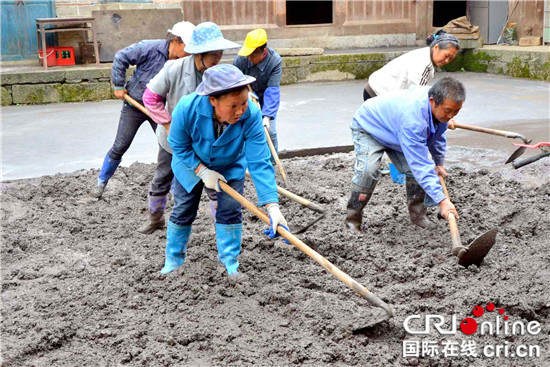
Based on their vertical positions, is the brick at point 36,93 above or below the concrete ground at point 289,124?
above

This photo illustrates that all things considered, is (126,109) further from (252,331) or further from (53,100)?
(53,100)

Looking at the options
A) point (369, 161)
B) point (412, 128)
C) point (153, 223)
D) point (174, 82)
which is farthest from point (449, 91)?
point (153, 223)

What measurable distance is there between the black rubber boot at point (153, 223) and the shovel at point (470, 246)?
2.12 m

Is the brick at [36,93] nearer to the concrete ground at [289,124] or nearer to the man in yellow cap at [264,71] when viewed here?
the concrete ground at [289,124]

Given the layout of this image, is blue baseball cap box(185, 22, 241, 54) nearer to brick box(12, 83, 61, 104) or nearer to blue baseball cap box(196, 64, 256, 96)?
blue baseball cap box(196, 64, 256, 96)

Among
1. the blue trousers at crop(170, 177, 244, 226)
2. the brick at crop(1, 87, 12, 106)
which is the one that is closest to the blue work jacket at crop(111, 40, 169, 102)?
the blue trousers at crop(170, 177, 244, 226)

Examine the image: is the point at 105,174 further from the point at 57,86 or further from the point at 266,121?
the point at 57,86

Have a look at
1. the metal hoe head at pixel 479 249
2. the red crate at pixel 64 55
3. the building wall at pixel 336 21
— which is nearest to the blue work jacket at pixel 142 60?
the metal hoe head at pixel 479 249

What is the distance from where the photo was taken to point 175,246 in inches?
159

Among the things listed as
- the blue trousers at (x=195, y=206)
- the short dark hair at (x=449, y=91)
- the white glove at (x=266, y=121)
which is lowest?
the blue trousers at (x=195, y=206)

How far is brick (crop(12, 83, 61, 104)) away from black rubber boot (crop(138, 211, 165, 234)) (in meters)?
7.14

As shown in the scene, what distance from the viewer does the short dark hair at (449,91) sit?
3.90 meters

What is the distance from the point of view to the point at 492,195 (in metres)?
5.54

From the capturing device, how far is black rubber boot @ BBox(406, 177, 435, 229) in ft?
15.7
